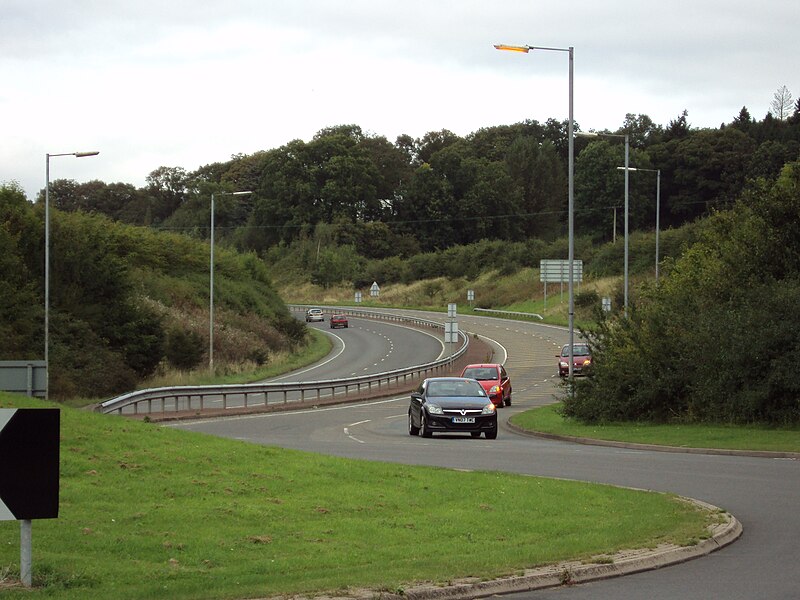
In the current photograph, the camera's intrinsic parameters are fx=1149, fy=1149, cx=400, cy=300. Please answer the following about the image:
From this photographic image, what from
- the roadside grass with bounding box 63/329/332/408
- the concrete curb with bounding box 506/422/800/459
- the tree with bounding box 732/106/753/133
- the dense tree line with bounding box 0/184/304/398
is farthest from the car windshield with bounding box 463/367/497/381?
the tree with bounding box 732/106/753/133

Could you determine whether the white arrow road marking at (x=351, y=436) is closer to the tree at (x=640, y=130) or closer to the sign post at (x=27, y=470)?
the sign post at (x=27, y=470)

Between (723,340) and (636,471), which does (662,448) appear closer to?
(723,340)

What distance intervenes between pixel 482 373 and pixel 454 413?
15701 millimetres

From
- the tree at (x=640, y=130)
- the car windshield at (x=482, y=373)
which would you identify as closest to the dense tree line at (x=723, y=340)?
the car windshield at (x=482, y=373)

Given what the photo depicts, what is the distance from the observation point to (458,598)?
31.2 ft

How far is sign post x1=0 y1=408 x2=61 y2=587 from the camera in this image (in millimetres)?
8914

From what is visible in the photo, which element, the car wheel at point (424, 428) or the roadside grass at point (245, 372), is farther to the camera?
the roadside grass at point (245, 372)

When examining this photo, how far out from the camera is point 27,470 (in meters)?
8.99

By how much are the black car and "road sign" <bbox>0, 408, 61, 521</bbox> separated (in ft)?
67.0

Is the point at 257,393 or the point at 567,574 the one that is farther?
the point at 257,393

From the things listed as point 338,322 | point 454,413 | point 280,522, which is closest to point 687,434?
point 454,413

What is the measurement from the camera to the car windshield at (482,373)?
44375 millimetres

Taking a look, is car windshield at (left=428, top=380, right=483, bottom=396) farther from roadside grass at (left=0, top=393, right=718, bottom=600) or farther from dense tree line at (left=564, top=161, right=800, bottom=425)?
roadside grass at (left=0, top=393, right=718, bottom=600)

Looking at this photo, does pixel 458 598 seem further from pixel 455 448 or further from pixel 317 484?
pixel 455 448
